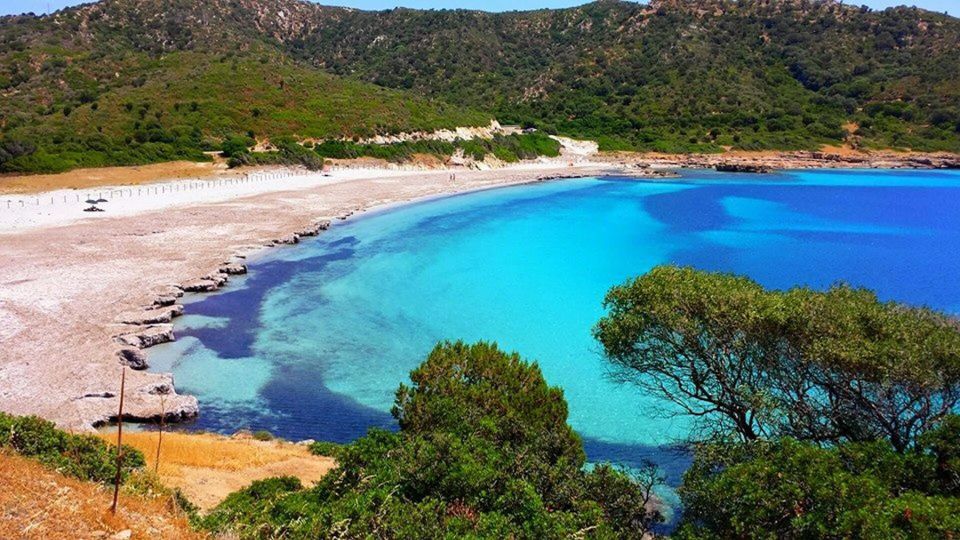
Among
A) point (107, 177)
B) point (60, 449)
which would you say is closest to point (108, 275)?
point (60, 449)

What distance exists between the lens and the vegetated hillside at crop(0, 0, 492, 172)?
64625 mm

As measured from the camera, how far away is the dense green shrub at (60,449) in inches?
410

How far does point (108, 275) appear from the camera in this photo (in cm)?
3069

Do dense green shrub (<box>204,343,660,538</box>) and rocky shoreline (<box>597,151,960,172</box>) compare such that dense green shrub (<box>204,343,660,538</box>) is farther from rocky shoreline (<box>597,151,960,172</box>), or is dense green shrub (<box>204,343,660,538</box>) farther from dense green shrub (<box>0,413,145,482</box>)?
rocky shoreline (<box>597,151,960,172</box>)

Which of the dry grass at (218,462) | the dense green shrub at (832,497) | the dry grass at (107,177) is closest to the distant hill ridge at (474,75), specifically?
the dry grass at (107,177)

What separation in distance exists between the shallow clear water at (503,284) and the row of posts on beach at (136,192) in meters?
15.1

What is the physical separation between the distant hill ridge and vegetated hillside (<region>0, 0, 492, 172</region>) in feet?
1.18

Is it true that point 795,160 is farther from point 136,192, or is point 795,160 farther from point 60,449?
point 60,449

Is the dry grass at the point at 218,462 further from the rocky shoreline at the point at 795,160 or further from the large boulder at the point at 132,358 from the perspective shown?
the rocky shoreline at the point at 795,160

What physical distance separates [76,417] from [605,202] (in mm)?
64418

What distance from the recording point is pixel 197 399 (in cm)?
2081

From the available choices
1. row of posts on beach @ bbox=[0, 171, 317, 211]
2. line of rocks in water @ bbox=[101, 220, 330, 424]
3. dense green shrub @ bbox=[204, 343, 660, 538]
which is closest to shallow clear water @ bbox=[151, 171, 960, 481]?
line of rocks in water @ bbox=[101, 220, 330, 424]

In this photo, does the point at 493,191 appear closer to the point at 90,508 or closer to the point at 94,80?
the point at 94,80

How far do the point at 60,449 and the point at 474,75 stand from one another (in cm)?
14751
